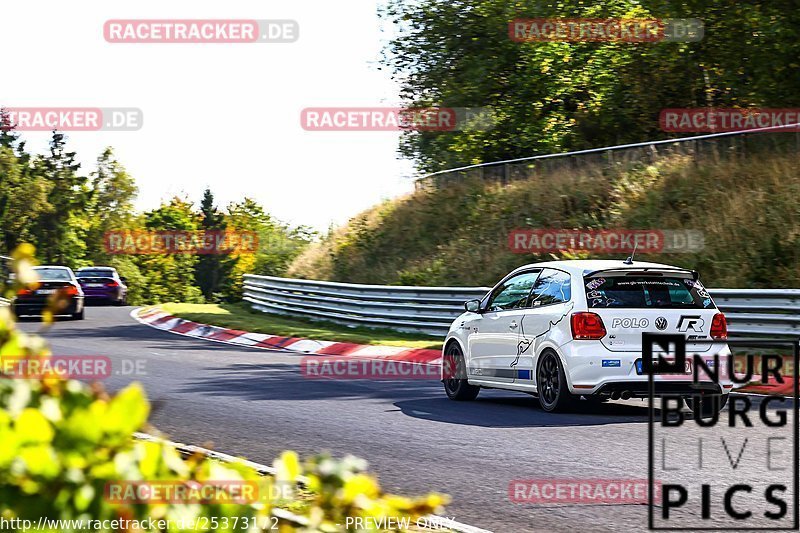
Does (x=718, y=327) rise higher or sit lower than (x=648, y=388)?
higher

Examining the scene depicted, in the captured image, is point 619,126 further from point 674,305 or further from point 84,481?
point 84,481

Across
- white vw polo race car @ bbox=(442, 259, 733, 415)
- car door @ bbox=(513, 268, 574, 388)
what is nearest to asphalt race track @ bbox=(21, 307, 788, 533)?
white vw polo race car @ bbox=(442, 259, 733, 415)

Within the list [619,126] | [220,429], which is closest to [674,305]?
[220,429]

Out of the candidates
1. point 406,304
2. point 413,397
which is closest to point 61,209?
point 406,304

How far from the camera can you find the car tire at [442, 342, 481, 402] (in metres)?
13.7

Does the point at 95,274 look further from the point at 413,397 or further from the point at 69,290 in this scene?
the point at 69,290

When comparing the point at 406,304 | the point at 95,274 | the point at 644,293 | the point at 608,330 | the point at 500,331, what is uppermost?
the point at 644,293

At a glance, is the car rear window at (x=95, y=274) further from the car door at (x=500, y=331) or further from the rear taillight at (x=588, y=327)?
the rear taillight at (x=588, y=327)

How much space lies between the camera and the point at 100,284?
135 feet

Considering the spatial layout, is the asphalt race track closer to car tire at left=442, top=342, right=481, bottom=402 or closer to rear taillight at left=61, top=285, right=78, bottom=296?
car tire at left=442, top=342, right=481, bottom=402

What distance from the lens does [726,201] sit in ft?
77.0

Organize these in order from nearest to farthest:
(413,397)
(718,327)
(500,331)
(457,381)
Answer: (718,327) → (500,331) → (457,381) → (413,397)

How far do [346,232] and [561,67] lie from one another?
8.99 meters

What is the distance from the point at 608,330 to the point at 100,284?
106 feet
